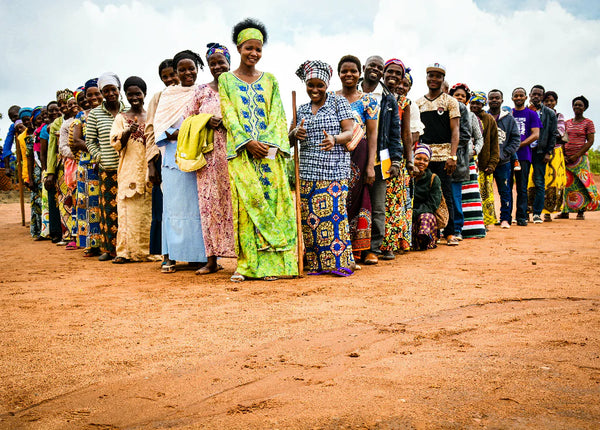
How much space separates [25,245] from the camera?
9.99 metres

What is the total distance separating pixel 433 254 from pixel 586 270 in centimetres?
199

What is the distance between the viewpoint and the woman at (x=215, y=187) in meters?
5.91

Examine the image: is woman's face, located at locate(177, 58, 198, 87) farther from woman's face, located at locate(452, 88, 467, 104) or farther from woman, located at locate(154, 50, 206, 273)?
woman's face, located at locate(452, 88, 467, 104)

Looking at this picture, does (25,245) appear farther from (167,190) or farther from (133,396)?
(133,396)

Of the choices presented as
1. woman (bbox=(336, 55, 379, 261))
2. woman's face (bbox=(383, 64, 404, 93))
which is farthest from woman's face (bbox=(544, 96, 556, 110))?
woman (bbox=(336, 55, 379, 261))

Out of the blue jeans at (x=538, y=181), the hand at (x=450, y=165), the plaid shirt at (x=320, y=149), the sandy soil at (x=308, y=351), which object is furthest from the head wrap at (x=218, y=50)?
the blue jeans at (x=538, y=181)

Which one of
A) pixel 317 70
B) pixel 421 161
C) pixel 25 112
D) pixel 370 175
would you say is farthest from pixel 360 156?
pixel 25 112

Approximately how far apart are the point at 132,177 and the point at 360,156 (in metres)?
2.79

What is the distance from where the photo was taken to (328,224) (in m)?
5.91

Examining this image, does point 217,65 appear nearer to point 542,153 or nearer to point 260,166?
point 260,166

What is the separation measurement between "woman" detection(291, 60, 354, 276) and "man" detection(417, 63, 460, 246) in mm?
2787

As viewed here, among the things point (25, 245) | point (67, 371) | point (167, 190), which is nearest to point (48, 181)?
point (25, 245)

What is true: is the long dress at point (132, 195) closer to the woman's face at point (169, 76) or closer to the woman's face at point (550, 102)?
the woman's face at point (169, 76)

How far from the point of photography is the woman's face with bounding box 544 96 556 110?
41.4ft
